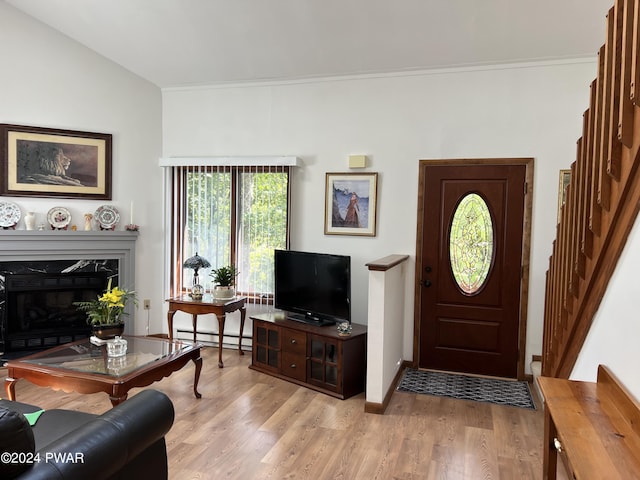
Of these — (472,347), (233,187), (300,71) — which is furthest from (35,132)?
(472,347)

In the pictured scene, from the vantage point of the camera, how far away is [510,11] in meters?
3.51

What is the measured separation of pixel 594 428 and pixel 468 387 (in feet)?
8.57

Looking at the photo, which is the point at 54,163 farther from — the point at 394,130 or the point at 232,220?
the point at 394,130

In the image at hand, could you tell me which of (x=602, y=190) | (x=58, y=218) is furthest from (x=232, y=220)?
(x=602, y=190)

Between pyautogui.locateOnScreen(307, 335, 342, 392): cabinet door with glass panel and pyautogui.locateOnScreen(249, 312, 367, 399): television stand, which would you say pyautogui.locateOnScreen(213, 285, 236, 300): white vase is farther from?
pyautogui.locateOnScreen(307, 335, 342, 392): cabinet door with glass panel

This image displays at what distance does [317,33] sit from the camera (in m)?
4.06

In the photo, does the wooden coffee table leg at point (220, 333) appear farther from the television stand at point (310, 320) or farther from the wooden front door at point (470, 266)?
the wooden front door at point (470, 266)

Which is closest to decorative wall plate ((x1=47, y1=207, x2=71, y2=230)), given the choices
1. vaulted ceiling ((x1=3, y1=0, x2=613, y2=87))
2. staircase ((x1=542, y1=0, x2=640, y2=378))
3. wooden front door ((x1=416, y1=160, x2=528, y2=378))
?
vaulted ceiling ((x1=3, y1=0, x2=613, y2=87))

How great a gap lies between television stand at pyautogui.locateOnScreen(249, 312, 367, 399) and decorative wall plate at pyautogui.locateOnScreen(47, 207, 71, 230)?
2178mm

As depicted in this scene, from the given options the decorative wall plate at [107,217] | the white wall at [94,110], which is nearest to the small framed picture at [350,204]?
the white wall at [94,110]

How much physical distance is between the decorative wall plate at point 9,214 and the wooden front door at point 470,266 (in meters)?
3.88

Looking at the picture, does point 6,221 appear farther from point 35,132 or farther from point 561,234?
point 561,234

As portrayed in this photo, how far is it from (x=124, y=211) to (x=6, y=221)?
1072 mm

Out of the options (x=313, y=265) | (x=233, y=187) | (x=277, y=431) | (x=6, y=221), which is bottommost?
(x=277, y=431)
